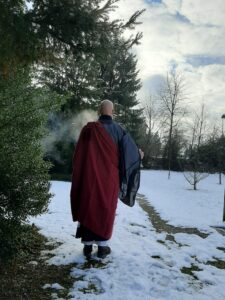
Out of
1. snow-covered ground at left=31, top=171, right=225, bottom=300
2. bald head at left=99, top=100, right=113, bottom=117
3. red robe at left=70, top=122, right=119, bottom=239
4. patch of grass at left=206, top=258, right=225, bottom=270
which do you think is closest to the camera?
snow-covered ground at left=31, top=171, right=225, bottom=300

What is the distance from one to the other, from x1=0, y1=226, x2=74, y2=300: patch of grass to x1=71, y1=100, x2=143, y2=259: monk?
0.58 meters

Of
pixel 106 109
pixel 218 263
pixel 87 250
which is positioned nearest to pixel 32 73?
pixel 106 109

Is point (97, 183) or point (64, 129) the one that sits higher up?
point (64, 129)

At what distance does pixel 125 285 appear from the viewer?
14.8ft

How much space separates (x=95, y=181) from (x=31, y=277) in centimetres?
149

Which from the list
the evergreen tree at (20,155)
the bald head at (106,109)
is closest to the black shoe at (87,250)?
the evergreen tree at (20,155)

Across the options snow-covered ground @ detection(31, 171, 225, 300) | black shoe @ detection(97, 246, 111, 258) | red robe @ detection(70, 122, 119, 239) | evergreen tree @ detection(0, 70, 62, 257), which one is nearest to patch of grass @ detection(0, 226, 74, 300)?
snow-covered ground @ detection(31, 171, 225, 300)

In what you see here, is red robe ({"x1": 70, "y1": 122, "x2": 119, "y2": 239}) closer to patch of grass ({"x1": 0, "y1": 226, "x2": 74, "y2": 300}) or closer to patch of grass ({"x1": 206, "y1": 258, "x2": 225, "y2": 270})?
patch of grass ({"x1": 0, "y1": 226, "x2": 74, "y2": 300})

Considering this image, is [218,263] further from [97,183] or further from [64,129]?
[64,129]

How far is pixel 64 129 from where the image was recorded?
25438 millimetres

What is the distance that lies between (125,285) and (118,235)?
2536 mm

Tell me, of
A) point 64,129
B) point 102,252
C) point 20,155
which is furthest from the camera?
point 64,129

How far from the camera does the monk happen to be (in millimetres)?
5488

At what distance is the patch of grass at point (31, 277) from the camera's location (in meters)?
4.21
